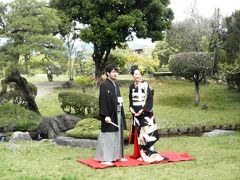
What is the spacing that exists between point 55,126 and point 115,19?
17.3 m

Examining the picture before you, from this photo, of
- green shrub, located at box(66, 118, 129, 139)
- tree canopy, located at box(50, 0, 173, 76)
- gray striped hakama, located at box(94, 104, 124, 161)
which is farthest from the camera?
Result: tree canopy, located at box(50, 0, 173, 76)

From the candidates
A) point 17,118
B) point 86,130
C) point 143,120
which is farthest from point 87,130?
point 17,118

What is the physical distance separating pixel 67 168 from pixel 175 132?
1122 centimetres

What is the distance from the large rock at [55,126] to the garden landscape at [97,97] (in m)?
0.04

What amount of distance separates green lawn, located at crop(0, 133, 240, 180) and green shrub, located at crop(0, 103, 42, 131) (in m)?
5.70

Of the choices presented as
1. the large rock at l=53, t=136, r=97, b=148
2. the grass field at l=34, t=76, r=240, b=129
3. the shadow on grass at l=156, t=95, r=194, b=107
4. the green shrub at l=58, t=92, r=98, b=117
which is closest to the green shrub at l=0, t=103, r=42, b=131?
the green shrub at l=58, t=92, r=98, b=117

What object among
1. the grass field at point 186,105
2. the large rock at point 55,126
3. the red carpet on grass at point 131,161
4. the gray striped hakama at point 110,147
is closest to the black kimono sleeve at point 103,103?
the gray striped hakama at point 110,147

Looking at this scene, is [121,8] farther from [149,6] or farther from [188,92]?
[188,92]

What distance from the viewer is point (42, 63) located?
20422 mm

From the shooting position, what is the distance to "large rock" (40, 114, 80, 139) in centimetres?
1741

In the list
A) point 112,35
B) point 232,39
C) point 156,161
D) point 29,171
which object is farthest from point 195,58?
point 29,171

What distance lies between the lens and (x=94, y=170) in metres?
9.56

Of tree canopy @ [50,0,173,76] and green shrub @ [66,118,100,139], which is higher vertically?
tree canopy @ [50,0,173,76]

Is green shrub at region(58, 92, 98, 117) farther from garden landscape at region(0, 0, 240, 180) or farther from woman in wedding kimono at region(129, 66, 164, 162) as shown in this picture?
woman in wedding kimono at region(129, 66, 164, 162)
